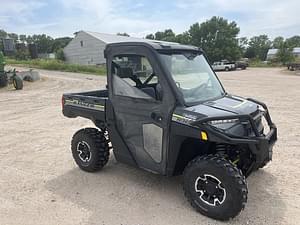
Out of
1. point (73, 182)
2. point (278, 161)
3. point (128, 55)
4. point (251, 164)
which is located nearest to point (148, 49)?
point (128, 55)

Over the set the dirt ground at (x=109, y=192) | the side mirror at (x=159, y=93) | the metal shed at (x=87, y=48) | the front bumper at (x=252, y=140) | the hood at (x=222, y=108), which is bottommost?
the dirt ground at (x=109, y=192)

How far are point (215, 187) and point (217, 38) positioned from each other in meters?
57.1

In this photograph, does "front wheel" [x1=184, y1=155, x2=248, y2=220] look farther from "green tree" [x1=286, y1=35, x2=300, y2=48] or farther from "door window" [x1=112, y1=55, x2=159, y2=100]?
"green tree" [x1=286, y1=35, x2=300, y2=48]

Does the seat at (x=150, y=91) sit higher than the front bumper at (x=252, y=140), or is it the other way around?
the seat at (x=150, y=91)

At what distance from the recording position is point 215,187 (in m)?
3.43

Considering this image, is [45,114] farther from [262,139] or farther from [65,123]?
[262,139]

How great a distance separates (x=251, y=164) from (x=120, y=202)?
172 cm

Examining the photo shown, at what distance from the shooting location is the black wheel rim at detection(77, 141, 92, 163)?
15.7 ft

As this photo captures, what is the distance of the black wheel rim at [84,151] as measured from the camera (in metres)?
4.80

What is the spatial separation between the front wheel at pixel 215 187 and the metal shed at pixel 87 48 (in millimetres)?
45695

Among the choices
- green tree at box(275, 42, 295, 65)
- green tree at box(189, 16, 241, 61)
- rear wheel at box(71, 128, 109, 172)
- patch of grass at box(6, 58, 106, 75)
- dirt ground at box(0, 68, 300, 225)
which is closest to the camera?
dirt ground at box(0, 68, 300, 225)

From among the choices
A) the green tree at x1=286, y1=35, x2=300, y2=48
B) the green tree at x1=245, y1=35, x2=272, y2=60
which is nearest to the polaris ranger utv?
the green tree at x1=286, y1=35, x2=300, y2=48

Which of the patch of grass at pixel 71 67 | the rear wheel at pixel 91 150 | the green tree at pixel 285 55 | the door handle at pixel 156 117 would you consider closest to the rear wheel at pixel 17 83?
the patch of grass at pixel 71 67

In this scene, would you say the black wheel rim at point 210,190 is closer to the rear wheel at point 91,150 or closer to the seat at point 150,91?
the seat at point 150,91
